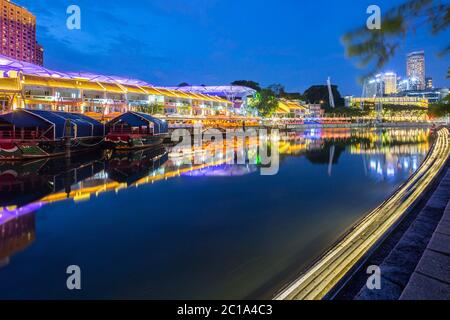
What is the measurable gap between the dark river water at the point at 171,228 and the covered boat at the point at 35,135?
3751mm

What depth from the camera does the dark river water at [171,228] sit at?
16.3 feet

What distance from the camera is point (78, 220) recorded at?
8477mm

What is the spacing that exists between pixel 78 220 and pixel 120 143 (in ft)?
63.6

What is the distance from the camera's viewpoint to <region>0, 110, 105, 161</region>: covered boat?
19078 millimetres

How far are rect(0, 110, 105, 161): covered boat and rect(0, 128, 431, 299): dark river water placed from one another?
3.75 meters

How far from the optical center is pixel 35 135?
2066cm

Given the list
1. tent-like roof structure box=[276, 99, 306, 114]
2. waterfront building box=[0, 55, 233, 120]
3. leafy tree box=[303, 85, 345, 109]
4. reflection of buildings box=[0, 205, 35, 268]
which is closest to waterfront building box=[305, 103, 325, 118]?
tent-like roof structure box=[276, 99, 306, 114]

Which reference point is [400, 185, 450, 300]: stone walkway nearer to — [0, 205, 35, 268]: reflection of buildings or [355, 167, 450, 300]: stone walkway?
[355, 167, 450, 300]: stone walkway

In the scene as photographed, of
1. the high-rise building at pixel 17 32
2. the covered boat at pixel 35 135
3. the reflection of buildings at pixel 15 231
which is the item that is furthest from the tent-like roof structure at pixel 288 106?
the reflection of buildings at pixel 15 231

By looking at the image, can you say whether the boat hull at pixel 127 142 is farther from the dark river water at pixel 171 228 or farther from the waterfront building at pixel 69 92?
the waterfront building at pixel 69 92
